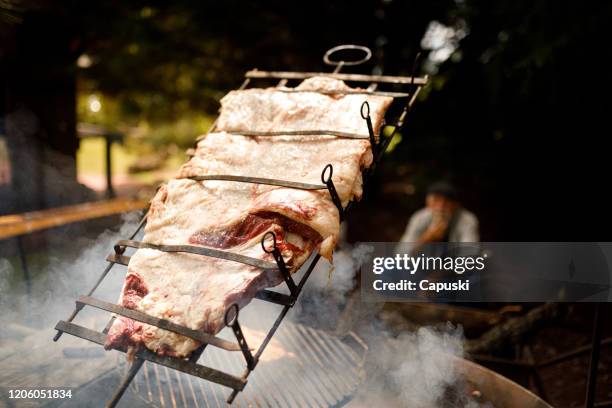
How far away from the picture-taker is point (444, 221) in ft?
20.7

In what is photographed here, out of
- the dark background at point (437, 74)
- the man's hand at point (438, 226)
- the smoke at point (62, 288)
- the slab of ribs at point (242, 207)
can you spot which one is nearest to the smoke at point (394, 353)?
the slab of ribs at point (242, 207)

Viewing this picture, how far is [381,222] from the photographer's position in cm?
1027

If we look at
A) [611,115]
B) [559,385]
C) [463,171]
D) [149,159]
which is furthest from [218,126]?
[149,159]

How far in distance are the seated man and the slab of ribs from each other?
357 cm

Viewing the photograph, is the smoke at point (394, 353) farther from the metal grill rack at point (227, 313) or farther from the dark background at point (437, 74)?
the dark background at point (437, 74)

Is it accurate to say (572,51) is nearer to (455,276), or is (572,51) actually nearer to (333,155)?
(455,276)

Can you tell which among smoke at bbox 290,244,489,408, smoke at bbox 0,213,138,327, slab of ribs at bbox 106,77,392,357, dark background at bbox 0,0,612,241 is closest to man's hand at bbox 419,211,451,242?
dark background at bbox 0,0,612,241

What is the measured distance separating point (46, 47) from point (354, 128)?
6910 mm

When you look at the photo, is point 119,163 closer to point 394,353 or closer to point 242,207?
point 394,353

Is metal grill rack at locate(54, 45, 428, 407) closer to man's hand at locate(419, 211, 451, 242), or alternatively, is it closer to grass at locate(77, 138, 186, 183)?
man's hand at locate(419, 211, 451, 242)

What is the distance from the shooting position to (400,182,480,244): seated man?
20.2 ft

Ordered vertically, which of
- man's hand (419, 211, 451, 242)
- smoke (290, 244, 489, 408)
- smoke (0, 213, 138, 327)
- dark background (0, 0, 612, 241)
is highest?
dark background (0, 0, 612, 241)

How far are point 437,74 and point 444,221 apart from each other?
2.23 metres

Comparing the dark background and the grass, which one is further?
the grass
